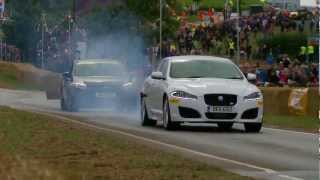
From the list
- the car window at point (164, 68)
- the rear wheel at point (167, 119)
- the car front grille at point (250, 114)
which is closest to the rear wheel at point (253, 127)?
the car front grille at point (250, 114)

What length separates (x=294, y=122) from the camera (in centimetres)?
2631

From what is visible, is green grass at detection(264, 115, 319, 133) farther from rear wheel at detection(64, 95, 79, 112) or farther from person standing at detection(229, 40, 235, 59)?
person standing at detection(229, 40, 235, 59)

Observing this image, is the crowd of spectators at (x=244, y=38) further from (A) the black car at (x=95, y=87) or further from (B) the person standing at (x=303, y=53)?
(A) the black car at (x=95, y=87)

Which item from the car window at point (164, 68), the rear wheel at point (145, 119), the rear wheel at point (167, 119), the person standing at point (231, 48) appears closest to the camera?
the rear wheel at point (167, 119)

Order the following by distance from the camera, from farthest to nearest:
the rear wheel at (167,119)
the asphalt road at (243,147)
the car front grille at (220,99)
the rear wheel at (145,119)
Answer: the rear wheel at (145,119), the rear wheel at (167,119), the car front grille at (220,99), the asphalt road at (243,147)

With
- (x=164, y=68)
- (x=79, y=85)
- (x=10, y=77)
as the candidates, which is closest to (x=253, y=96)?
(x=164, y=68)

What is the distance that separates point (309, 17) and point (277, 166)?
40069mm

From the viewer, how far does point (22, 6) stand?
278ft

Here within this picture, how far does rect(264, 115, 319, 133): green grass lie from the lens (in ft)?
78.6

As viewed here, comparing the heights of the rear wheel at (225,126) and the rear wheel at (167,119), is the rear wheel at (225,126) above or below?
below

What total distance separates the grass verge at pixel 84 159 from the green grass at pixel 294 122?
6628 millimetres

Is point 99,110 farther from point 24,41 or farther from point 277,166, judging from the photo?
point 24,41

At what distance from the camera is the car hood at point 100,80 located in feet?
105

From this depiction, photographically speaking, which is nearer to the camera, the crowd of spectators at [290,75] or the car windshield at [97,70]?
the car windshield at [97,70]
